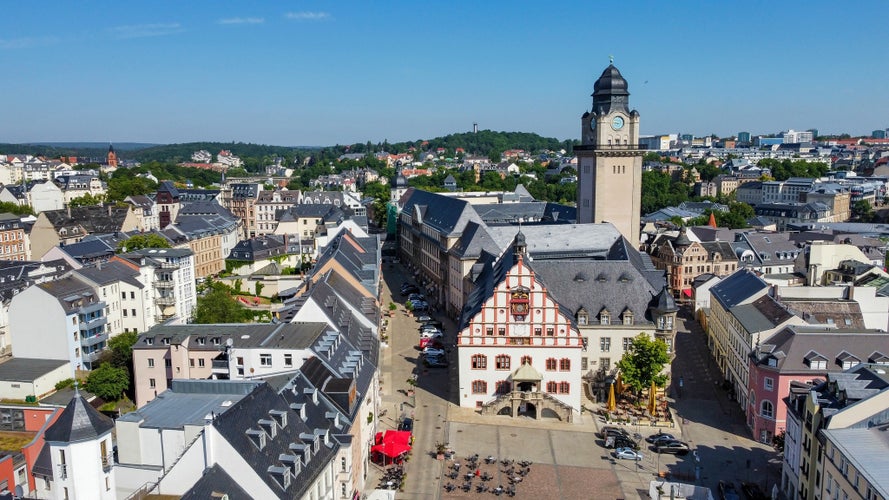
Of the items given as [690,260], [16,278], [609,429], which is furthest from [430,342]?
[16,278]

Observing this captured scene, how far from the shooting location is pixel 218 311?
3002 inches

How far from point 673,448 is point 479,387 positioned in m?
16.9

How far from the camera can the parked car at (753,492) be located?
4769 cm

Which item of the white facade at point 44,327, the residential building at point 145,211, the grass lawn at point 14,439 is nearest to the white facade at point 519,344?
the grass lawn at point 14,439

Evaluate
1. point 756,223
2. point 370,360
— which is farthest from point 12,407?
point 756,223

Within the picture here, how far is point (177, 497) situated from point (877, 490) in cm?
3309

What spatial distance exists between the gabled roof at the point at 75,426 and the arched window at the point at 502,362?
35.1 metres

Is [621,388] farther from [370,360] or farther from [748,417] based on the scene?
[370,360]

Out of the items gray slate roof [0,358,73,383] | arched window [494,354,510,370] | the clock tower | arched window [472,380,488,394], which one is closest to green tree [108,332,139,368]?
gray slate roof [0,358,73,383]

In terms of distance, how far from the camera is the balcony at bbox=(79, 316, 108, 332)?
7081 cm

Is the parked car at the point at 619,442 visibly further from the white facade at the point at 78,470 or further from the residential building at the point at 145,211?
the residential building at the point at 145,211

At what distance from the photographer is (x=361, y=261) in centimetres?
9350

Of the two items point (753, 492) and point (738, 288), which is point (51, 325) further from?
point (738, 288)

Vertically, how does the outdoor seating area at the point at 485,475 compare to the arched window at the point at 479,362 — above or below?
below
